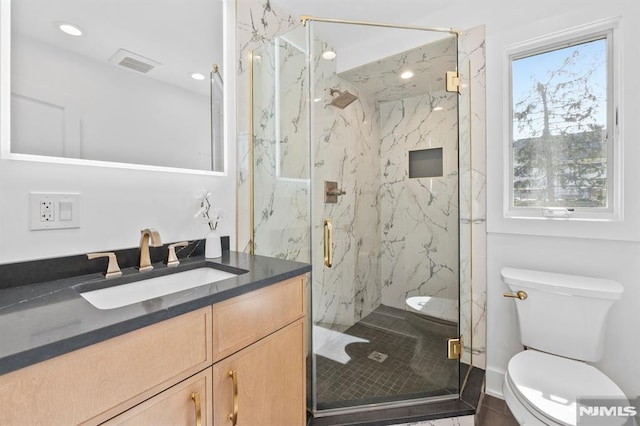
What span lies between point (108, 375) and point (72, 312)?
21 centimetres

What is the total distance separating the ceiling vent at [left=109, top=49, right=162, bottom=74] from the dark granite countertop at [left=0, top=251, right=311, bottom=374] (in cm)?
90

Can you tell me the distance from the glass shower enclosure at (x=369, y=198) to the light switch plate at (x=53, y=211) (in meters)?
0.87

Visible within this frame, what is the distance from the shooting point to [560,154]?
5.81 feet

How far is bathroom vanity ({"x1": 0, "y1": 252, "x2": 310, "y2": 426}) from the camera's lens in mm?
579

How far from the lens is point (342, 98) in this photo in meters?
2.16

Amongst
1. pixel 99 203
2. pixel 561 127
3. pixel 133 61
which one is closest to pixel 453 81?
pixel 561 127

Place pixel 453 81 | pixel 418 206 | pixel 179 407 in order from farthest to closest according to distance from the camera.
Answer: pixel 418 206, pixel 453 81, pixel 179 407

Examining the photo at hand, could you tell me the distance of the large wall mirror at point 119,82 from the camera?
1023mm

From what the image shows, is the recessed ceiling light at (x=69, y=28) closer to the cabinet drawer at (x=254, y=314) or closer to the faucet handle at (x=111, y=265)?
the faucet handle at (x=111, y=265)

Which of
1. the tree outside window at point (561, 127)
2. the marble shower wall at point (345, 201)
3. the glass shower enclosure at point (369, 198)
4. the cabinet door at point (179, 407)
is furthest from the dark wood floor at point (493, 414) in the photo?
the cabinet door at point (179, 407)

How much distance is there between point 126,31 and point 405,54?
1.75 metres

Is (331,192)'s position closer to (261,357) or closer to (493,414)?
(261,357)

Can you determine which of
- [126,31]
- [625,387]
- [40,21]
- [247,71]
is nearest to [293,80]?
[247,71]

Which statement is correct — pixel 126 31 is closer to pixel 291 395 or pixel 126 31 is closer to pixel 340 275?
pixel 291 395
